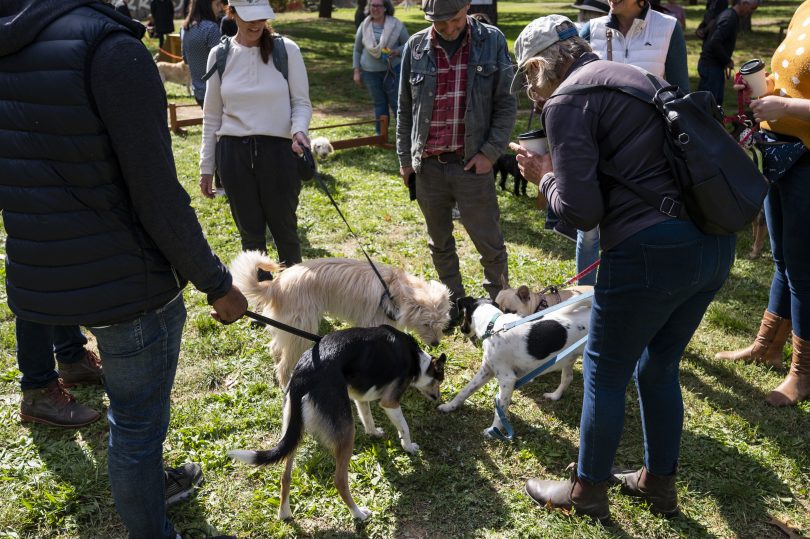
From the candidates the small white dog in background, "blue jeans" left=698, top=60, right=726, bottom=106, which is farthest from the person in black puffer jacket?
"blue jeans" left=698, top=60, right=726, bottom=106

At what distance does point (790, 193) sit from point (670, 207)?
5.17 ft

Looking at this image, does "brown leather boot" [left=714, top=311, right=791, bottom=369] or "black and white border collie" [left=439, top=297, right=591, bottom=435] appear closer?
"black and white border collie" [left=439, top=297, right=591, bottom=435]

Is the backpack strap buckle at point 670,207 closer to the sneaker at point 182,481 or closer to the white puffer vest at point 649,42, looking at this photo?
the white puffer vest at point 649,42

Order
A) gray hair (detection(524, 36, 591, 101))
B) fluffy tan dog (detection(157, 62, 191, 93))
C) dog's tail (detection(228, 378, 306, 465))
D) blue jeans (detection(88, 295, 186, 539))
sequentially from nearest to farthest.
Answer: blue jeans (detection(88, 295, 186, 539)) → gray hair (detection(524, 36, 591, 101)) → dog's tail (detection(228, 378, 306, 465)) → fluffy tan dog (detection(157, 62, 191, 93))

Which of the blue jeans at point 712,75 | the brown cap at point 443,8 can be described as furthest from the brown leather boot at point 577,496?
the blue jeans at point 712,75

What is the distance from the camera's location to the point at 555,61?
2.33 meters

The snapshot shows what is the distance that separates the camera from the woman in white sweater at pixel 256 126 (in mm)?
3805

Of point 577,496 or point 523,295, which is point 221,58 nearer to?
point 523,295

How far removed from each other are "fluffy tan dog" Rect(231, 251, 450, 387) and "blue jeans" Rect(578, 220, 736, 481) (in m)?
1.45

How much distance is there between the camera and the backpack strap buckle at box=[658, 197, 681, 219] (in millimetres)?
2137

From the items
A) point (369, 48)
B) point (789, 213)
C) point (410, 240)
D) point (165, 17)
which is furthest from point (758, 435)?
point (165, 17)

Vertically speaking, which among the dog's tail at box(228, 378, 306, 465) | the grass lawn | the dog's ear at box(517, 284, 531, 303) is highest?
the dog's ear at box(517, 284, 531, 303)

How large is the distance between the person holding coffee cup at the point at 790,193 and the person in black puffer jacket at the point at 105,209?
8.76ft

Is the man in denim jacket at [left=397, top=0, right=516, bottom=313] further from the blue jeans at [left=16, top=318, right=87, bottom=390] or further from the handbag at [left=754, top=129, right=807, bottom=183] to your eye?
the blue jeans at [left=16, top=318, right=87, bottom=390]
